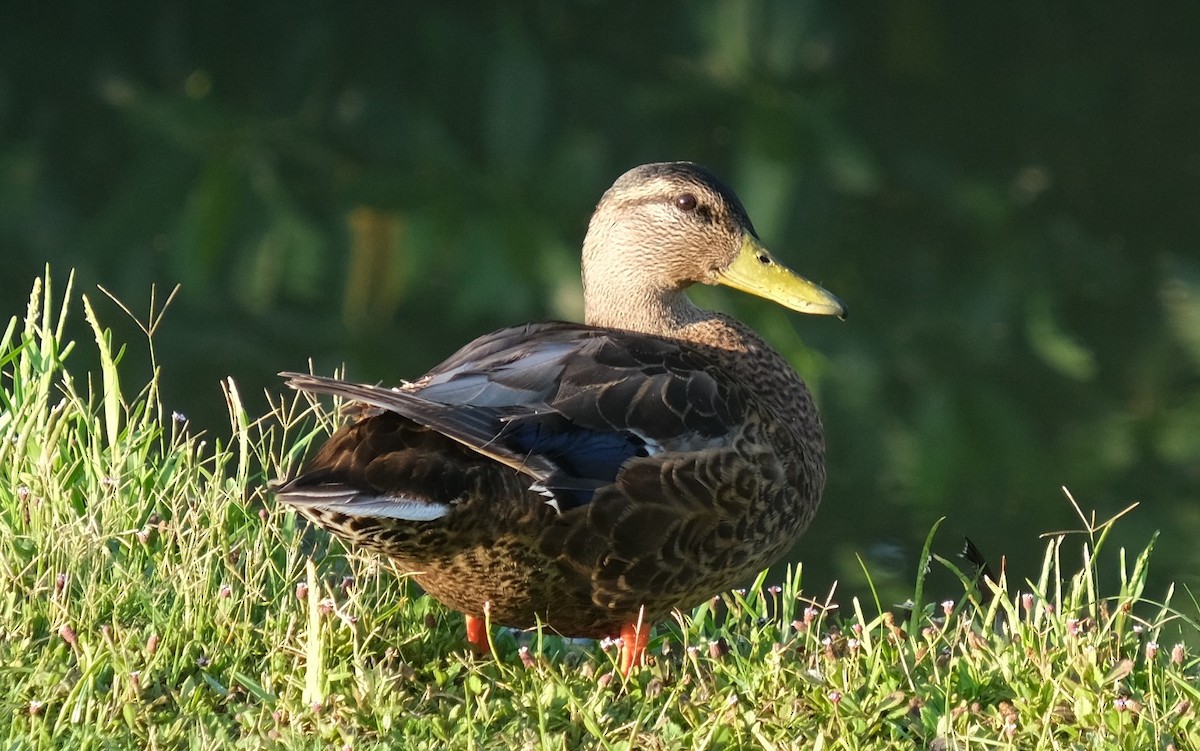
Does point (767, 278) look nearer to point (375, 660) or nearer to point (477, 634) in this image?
point (477, 634)

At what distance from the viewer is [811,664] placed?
3246 millimetres

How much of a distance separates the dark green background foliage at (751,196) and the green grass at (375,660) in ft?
5.59

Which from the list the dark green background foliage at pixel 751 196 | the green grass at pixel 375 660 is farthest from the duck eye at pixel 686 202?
the dark green background foliage at pixel 751 196

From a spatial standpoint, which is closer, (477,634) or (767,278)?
(477,634)

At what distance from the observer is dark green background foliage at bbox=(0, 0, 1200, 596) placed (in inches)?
242

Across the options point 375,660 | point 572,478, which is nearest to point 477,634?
point 375,660

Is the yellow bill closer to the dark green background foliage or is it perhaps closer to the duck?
the duck

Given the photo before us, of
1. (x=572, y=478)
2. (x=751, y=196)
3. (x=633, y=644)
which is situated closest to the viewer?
(x=572, y=478)

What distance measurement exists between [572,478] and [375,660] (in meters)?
0.55

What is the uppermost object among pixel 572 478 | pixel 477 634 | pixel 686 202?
pixel 686 202

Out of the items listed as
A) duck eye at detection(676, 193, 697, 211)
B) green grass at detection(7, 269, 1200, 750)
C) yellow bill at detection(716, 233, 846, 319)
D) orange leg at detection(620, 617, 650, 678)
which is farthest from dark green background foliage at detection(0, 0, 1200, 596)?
green grass at detection(7, 269, 1200, 750)

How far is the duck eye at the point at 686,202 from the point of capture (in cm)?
410

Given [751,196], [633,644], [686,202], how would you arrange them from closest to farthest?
[633,644] → [686,202] → [751,196]

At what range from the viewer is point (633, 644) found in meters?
3.40
